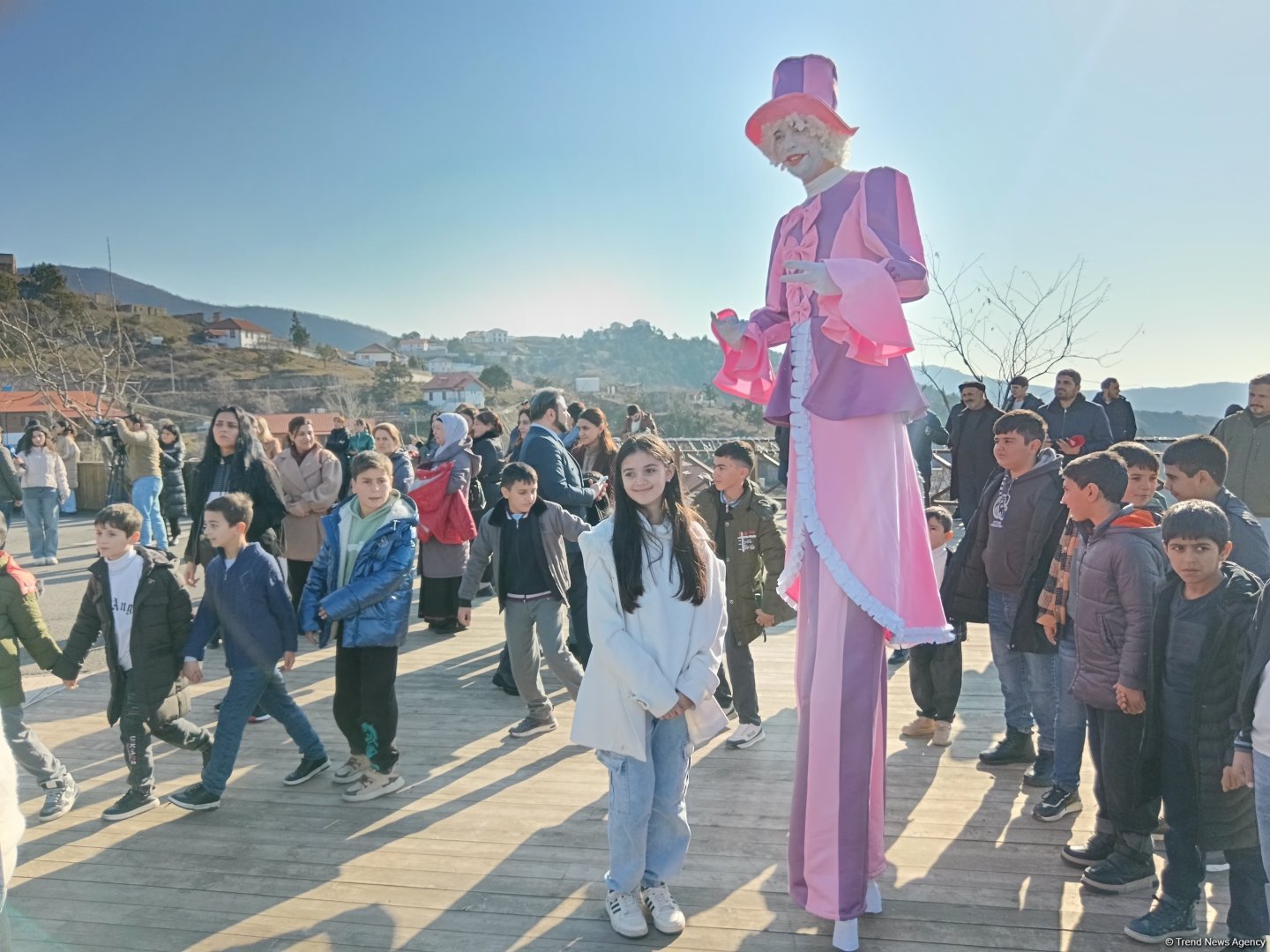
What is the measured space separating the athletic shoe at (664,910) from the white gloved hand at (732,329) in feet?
5.98

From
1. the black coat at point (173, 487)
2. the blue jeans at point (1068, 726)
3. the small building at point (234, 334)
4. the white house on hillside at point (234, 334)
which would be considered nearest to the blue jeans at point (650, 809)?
the blue jeans at point (1068, 726)

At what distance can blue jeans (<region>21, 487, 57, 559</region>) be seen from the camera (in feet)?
32.3

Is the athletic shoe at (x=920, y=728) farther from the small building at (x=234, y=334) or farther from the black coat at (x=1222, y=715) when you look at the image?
the small building at (x=234, y=334)

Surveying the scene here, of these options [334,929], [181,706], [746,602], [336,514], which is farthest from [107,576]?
[746,602]

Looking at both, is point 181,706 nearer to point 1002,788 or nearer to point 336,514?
point 336,514

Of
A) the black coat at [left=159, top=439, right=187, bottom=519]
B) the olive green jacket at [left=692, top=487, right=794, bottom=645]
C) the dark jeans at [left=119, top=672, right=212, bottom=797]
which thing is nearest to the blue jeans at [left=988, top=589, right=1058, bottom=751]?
the olive green jacket at [left=692, top=487, right=794, bottom=645]

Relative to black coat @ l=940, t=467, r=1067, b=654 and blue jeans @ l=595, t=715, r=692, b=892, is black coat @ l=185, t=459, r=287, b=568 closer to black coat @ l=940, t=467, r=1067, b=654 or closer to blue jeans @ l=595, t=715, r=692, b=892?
blue jeans @ l=595, t=715, r=692, b=892

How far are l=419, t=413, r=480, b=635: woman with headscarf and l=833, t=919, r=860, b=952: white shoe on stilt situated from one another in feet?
13.2

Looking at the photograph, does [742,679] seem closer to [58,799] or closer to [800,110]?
[800,110]

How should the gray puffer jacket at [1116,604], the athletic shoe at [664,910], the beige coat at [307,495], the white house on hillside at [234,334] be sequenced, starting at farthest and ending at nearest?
the white house on hillside at [234,334] < the beige coat at [307,495] < the gray puffer jacket at [1116,604] < the athletic shoe at [664,910]

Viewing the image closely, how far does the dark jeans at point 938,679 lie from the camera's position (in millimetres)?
3934

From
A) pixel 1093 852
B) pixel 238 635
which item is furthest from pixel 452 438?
pixel 1093 852

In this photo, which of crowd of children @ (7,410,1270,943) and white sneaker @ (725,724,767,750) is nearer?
crowd of children @ (7,410,1270,943)

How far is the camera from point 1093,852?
9.23ft
